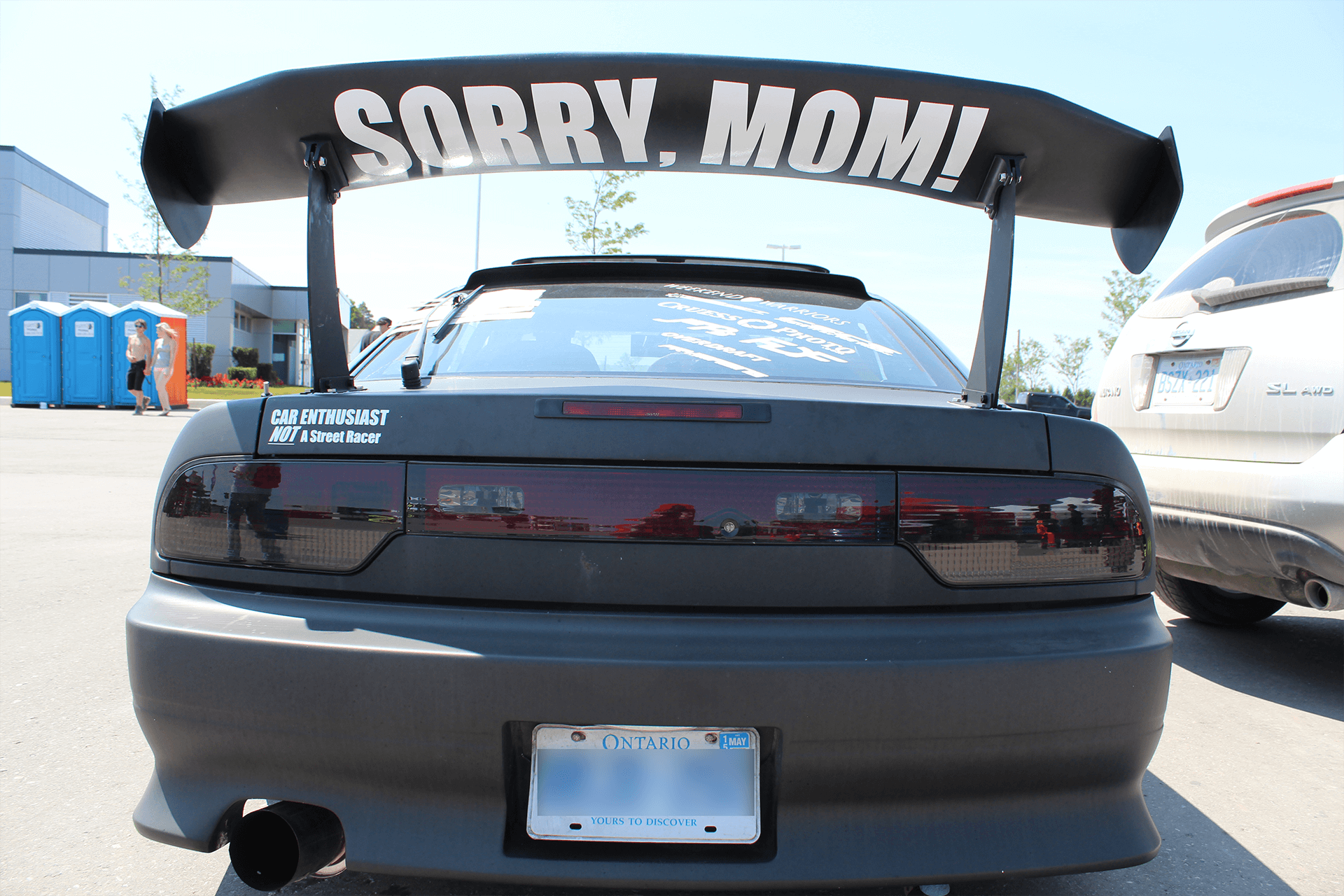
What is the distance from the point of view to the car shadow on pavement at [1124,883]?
1820 millimetres

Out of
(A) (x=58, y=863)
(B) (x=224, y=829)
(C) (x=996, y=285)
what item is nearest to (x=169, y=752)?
(B) (x=224, y=829)

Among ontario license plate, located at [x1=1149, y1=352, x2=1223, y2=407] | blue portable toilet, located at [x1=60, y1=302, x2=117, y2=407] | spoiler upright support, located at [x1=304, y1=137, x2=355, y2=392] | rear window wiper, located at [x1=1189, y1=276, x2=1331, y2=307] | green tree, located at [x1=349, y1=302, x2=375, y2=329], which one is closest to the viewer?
spoiler upright support, located at [x1=304, y1=137, x2=355, y2=392]

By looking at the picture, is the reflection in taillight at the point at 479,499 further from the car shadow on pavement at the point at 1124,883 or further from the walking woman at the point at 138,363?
the walking woman at the point at 138,363

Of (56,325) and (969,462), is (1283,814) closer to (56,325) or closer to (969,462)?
(969,462)

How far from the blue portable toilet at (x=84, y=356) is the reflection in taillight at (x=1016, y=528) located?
2179cm

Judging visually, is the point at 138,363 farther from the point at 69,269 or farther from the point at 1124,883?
the point at 69,269

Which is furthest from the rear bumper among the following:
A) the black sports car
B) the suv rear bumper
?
the suv rear bumper

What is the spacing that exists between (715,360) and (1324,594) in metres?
2.47

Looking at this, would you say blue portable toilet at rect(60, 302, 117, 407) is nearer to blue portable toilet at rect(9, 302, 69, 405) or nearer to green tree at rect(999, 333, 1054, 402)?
blue portable toilet at rect(9, 302, 69, 405)

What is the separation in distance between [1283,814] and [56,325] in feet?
74.0

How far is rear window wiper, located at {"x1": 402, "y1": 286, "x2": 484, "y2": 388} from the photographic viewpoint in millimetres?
1778

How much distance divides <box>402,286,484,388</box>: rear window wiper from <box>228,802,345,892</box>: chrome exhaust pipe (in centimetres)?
82

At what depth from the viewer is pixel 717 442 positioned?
4.98 feet

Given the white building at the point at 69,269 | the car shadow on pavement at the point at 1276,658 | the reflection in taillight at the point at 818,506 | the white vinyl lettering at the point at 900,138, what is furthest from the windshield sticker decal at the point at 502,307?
the white building at the point at 69,269
